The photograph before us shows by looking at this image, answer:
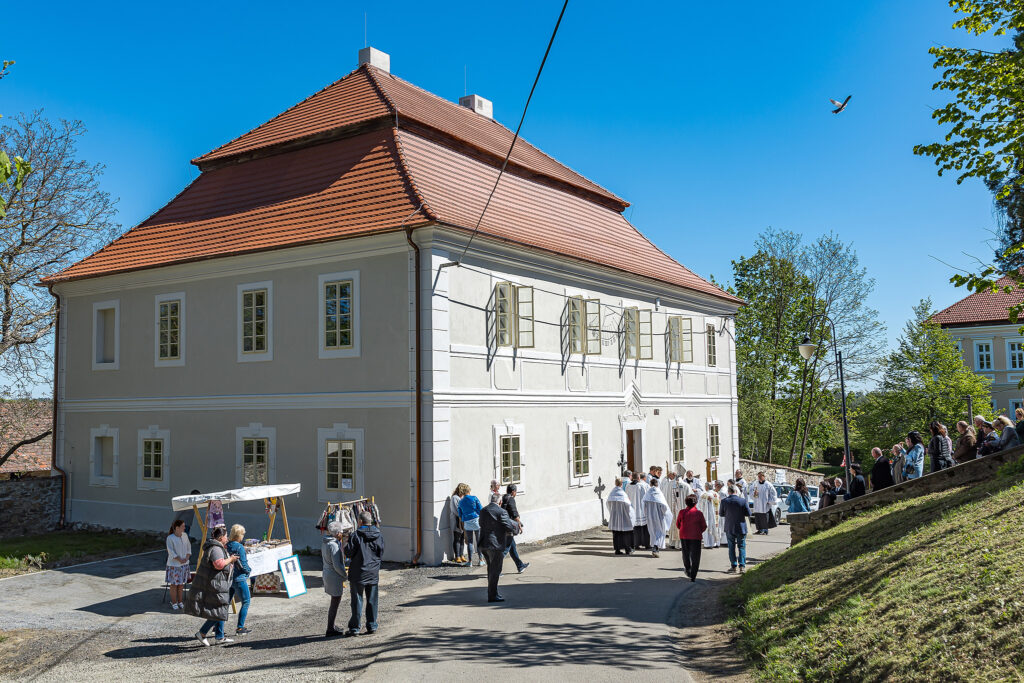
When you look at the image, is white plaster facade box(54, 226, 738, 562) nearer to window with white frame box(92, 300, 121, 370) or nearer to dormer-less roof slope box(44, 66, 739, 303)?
window with white frame box(92, 300, 121, 370)

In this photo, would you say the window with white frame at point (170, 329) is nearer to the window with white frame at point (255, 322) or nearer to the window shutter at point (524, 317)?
the window with white frame at point (255, 322)

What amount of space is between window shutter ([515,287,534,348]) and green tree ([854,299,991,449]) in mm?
34456

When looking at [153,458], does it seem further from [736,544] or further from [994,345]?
[994,345]

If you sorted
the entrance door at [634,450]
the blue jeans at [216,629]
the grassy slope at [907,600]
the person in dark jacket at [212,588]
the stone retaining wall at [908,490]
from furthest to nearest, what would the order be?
the entrance door at [634,450]
the stone retaining wall at [908,490]
the blue jeans at [216,629]
the person in dark jacket at [212,588]
the grassy slope at [907,600]

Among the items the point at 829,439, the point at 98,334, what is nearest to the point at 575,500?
the point at 98,334

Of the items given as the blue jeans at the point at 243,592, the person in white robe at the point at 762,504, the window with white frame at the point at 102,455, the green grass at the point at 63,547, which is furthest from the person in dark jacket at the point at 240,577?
the person in white robe at the point at 762,504

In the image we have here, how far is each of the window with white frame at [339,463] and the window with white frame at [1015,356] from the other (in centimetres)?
5249

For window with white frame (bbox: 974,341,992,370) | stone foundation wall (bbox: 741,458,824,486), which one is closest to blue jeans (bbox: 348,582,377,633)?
stone foundation wall (bbox: 741,458,824,486)

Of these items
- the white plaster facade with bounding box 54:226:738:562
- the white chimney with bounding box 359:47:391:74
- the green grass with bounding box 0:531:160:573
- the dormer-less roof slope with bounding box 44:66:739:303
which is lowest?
the green grass with bounding box 0:531:160:573

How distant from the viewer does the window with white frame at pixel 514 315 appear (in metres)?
18.6

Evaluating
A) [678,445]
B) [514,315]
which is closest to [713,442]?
[678,445]

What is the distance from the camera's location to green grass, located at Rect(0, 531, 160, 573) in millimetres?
17172

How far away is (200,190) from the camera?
22.5 m

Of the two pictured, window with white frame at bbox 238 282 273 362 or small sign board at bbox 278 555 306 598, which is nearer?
small sign board at bbox 278 555 306 598
